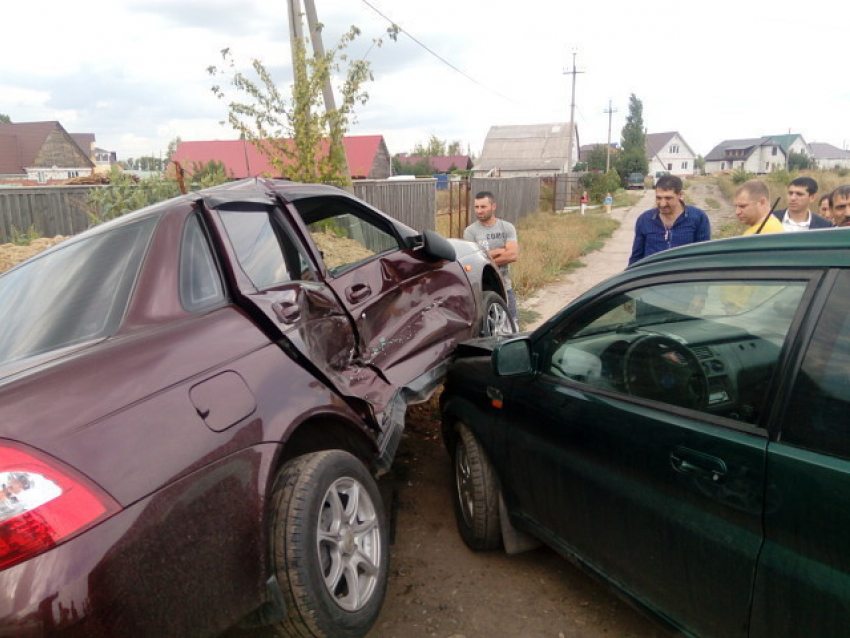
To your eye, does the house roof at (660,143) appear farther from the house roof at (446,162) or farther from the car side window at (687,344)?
the car side window at (687,344)

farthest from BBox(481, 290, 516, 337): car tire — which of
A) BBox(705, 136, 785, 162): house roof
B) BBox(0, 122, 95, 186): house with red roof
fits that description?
BBox(705, 136, 785, 162): house roof

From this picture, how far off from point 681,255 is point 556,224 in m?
21.0

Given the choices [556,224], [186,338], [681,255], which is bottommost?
[556,224]

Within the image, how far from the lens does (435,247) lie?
4023 mm

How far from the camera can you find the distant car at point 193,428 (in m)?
1.56

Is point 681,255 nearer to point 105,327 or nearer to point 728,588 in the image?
point 728,588

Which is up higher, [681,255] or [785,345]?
[681,255]

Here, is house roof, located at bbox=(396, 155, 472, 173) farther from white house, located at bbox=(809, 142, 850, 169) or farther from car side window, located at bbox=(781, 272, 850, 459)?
car side window, located at bbox=(781, 272, 850, 459)

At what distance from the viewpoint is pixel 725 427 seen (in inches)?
73.0

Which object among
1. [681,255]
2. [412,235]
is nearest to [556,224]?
[412,235]

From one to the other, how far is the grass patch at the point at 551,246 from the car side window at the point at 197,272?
28.2 feet

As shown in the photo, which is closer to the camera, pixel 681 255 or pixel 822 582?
pixel 822 582

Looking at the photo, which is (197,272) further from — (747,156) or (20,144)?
(747,156)

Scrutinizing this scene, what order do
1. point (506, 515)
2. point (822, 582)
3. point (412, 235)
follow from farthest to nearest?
point (412, 235) < point (506, 515) < point (822, 582)
